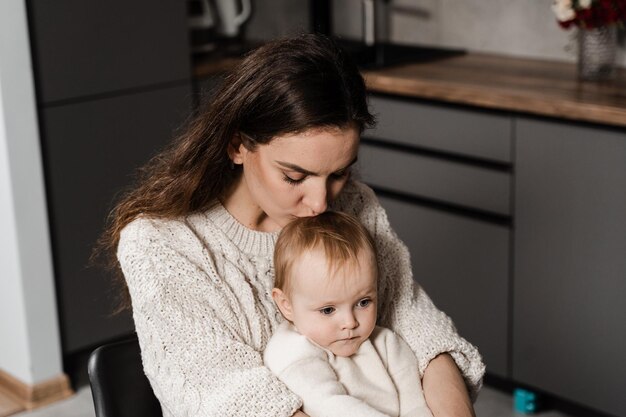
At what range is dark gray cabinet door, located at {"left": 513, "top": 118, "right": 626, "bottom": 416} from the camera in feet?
8.87

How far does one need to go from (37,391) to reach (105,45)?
1118 mm

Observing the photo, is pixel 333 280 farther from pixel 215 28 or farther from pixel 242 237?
pixel 215 28

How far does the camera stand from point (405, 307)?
1.83m

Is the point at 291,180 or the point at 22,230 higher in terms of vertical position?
the point at 291,180

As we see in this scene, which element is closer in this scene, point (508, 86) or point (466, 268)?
point (508, 86)

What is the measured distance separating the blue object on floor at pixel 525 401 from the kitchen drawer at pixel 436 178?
56 centimetres

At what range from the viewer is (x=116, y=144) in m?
3.24

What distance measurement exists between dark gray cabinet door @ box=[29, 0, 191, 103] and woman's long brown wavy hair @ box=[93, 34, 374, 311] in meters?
1.41

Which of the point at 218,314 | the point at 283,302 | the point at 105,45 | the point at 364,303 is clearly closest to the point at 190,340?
the point at 218,314

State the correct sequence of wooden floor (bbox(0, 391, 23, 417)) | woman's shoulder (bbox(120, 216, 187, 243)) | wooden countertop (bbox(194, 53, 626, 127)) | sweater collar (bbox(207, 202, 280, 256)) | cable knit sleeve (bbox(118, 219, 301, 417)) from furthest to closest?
wooden floor (bbox(0, 391, 23, 417))
wooden countertop (bbox(194, 53, 626, 127))
sweater collar (bbox(207, 202, 280, 256))
woman's shoulder (bbox(120, 216, 187, 243))
cable knit sleeve (bbox(118, 219, 301, 417))

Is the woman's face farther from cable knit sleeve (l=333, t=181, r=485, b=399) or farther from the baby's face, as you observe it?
cable knit sleeve (l=333, t=181, r=485, b=399)

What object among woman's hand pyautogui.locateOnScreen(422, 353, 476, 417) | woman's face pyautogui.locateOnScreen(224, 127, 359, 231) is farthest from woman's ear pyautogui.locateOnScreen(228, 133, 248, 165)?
woman's hand pyautogui.locateOnScreen(422, 353, 476, 417)

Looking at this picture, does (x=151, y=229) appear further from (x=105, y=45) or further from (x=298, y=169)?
(x=105, y=45)

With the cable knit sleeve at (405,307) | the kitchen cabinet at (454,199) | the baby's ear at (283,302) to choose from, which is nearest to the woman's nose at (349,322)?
the baby's ear at (283,302)
